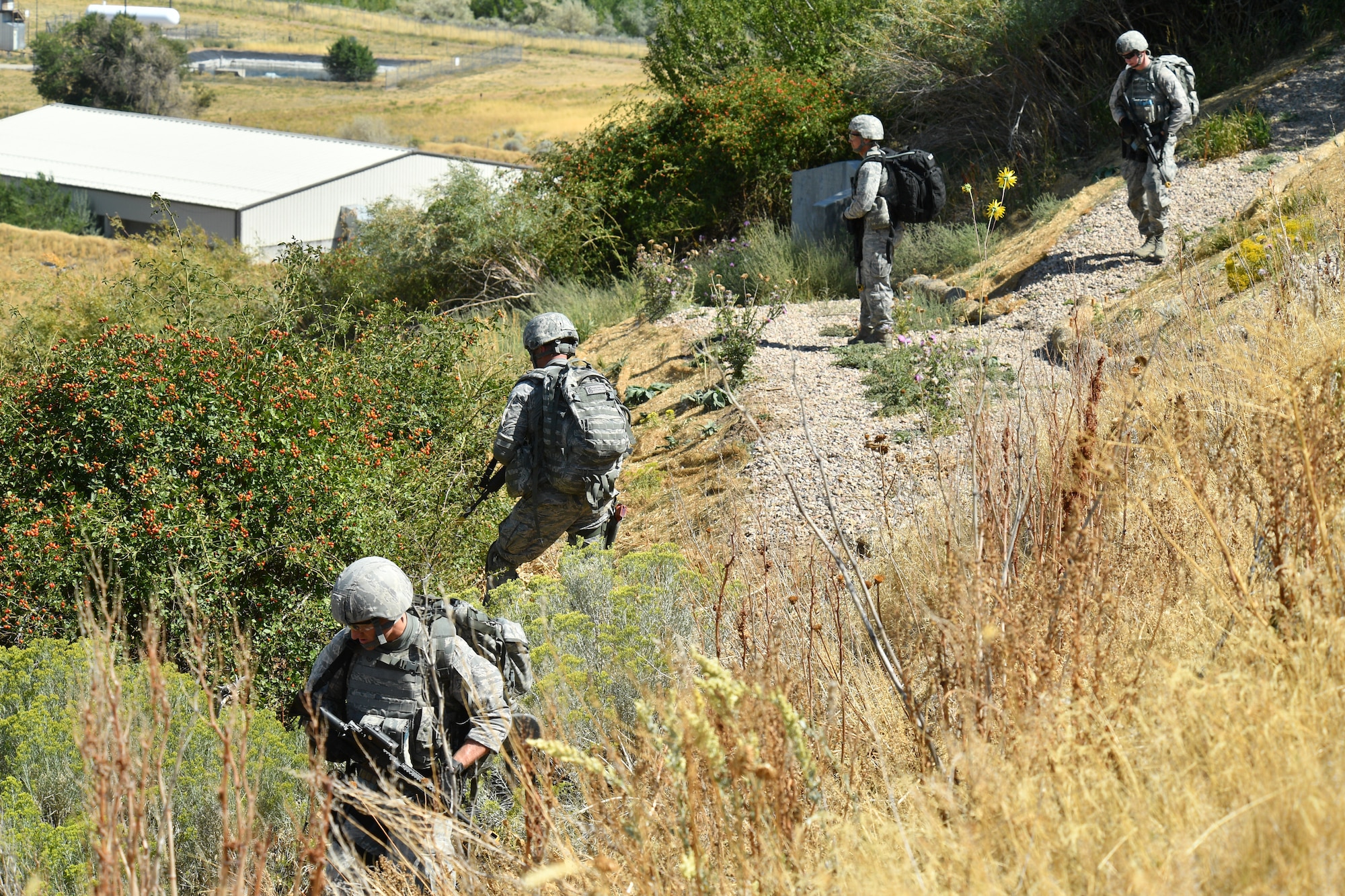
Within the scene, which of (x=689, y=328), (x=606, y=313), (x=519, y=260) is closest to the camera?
(x=689, y=328)

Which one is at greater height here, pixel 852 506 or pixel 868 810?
pixel 868 810

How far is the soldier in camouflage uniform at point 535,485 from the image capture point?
5.40 metres

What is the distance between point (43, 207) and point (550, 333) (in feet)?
94.1

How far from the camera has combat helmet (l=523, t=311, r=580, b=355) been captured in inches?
216

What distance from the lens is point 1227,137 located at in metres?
10.4

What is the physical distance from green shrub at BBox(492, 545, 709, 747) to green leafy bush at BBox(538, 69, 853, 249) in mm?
9884

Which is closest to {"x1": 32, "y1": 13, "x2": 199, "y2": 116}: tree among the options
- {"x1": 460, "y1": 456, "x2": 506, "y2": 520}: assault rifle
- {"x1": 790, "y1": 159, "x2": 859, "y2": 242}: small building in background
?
{"x1": 790, "y1": 159, "x2": 859, "y2": 242}: small building in background

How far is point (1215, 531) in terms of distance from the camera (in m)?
2.34

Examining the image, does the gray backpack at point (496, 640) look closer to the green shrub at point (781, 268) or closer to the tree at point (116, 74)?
the green shrub at point (781, 268)

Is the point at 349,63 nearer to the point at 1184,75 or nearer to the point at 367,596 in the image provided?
the point at 1184,75

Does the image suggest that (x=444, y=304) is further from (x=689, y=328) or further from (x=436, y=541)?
(x=436, y=541)

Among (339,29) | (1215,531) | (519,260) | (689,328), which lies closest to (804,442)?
(689,328)

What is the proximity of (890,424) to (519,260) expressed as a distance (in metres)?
7.43

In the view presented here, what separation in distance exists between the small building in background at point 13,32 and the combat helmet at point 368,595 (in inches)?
2551
